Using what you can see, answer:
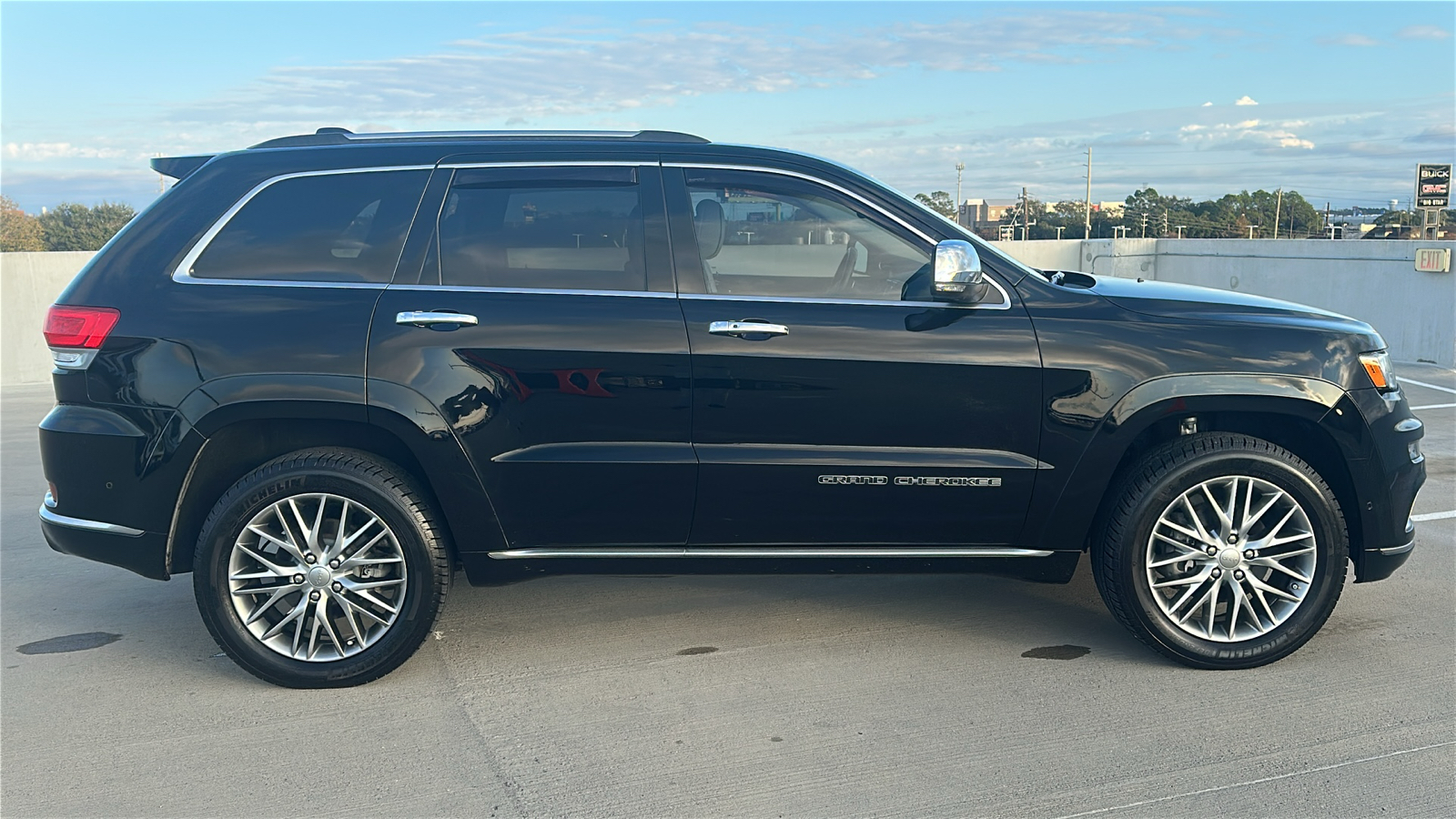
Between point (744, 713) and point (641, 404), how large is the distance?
1.11 meters

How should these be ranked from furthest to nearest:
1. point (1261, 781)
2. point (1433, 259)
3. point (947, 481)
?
point (1433, 259) < point (947, 481) < point (1261, 781)

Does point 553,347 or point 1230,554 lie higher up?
point 553,347

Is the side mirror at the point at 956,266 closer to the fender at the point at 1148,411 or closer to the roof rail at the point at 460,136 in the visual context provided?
the fender at the point at 1148,411

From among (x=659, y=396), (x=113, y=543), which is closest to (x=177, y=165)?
(x=113, y=543)

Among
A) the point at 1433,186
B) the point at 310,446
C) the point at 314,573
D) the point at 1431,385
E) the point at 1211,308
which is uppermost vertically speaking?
the point at 1433,186

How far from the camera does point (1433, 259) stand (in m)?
14.0

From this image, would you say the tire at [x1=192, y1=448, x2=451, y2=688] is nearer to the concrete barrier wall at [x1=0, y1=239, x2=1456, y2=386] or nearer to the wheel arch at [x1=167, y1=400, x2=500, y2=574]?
the wheel arch at [x1=167, y1=400, x2=500, y2=574]

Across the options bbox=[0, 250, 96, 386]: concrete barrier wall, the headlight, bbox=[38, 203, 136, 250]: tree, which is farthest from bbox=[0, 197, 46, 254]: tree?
the headlight

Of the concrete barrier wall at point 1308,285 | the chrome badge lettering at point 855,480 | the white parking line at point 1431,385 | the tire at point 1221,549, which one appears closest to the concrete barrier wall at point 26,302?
the concrete barrier wall at point 1308,285

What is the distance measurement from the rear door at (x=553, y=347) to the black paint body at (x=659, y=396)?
1cm

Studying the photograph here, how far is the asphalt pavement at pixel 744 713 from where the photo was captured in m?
3.13

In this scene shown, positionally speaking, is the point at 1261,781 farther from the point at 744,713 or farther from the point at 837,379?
the point at 837,379

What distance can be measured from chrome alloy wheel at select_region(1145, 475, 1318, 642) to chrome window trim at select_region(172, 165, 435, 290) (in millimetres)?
2992

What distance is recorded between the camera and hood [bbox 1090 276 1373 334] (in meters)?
3.96
